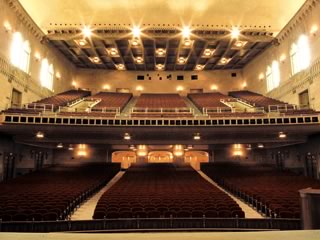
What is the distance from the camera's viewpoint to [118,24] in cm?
1653

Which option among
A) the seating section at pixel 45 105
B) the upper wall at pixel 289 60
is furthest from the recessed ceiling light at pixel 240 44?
the seating section at pixel 45 105

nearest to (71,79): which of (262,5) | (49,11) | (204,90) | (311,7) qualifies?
(49,11)

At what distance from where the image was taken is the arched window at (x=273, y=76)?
741 inches

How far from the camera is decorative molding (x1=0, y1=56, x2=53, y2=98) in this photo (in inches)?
515

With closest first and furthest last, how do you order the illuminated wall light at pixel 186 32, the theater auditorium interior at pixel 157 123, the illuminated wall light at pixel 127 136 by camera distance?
the theater auditorium interior at pixel 157 123 → the illuminated wall light at pixel 127 136 → the illuminated wall light at pixel 186 32

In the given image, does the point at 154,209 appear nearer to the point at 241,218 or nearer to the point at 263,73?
the point at 241,218

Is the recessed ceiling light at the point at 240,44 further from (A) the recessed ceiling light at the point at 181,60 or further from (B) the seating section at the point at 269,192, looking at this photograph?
(B) the seating section at the point at 269,192

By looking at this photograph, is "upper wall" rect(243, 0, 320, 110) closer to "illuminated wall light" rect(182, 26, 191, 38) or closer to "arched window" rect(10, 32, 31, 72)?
"illuminated wall light" rect(182, 26, 191, 38)

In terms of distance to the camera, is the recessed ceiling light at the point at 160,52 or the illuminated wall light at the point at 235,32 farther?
the recessed ceiling light at the point at 160,52

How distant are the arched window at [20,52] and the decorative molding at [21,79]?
1.57 ft

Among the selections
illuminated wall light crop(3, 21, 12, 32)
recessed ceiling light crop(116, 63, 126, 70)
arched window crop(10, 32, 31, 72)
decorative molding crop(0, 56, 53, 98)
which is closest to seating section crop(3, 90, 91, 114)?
decorative molding crop(0, 56, 53, 98)

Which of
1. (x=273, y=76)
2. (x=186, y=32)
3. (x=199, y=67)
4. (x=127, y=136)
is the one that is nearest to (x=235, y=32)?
(x=186, y=32)

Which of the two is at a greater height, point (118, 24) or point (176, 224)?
point (118, 24)

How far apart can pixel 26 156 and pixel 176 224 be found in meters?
13.2
